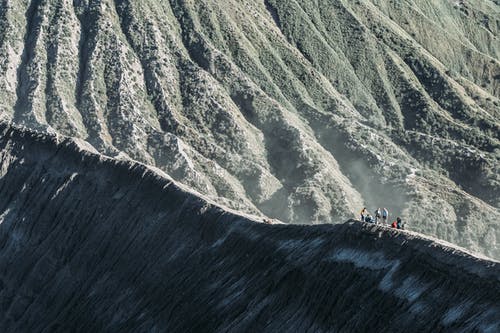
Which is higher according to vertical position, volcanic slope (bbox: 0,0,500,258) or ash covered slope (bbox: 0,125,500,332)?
ash covered slope (bbox: 0,125,500,332)

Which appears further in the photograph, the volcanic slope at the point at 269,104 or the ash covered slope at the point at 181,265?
the volcanic slope at the point at 269,104

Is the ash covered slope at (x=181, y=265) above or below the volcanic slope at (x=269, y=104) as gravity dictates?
above

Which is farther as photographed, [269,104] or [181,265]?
[269,104]

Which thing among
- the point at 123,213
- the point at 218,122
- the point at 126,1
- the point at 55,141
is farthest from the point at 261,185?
the point at 123,213

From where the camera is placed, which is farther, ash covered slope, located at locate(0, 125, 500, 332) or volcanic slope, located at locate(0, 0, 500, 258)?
volcanic slope, located at locate(0, 0, 500, 258)

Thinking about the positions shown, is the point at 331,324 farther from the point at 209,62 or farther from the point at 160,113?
the point at 209,62
